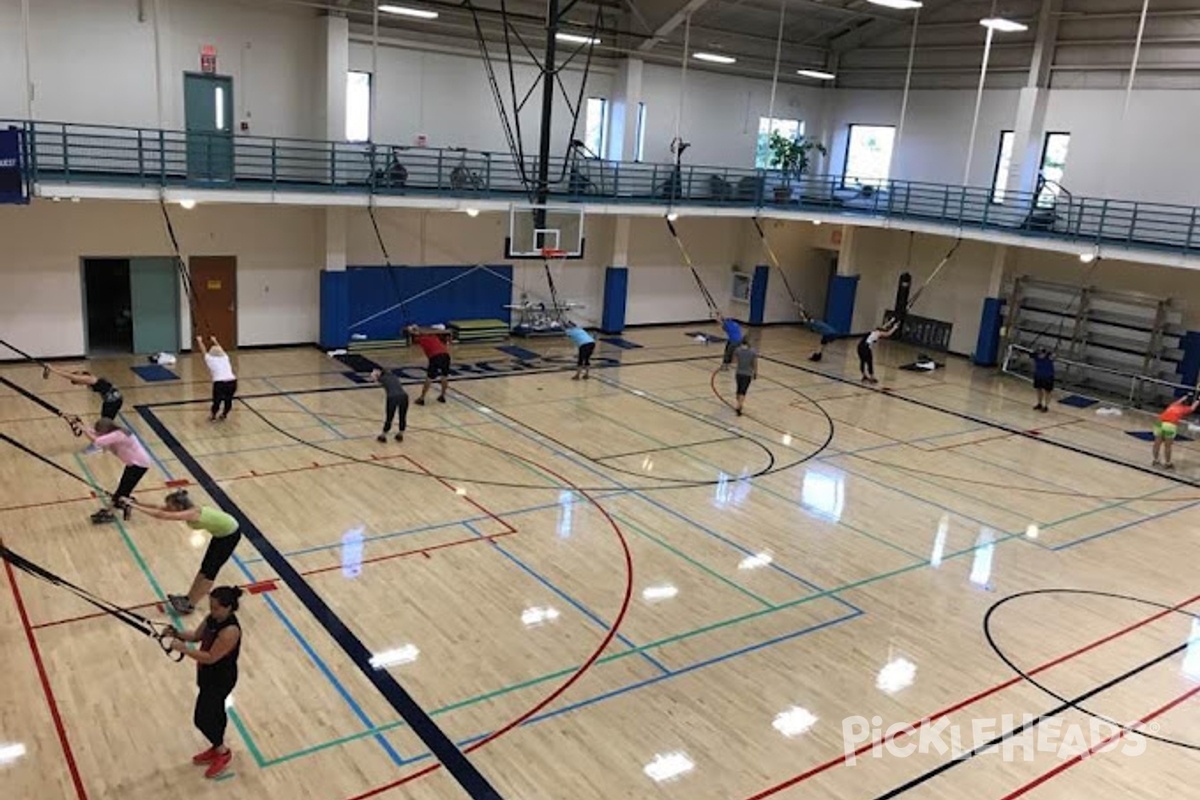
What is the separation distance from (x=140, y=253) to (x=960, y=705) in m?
18.3

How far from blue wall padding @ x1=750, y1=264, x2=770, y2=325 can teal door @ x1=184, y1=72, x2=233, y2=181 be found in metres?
15.8

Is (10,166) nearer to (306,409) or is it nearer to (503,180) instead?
(306,409)

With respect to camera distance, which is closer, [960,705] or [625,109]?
[960,705]

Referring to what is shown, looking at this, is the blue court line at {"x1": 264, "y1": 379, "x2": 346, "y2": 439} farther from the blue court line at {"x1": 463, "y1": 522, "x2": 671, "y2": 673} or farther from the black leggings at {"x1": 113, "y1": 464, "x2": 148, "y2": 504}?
the blue court line at {"x1": 463, "y1": 522, "x2": 671, "y2": 673}

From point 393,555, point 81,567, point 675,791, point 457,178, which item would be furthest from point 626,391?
point 675,791

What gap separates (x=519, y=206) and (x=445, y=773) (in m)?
16.6

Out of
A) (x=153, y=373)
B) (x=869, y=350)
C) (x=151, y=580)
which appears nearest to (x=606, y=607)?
(x=151, y=580)

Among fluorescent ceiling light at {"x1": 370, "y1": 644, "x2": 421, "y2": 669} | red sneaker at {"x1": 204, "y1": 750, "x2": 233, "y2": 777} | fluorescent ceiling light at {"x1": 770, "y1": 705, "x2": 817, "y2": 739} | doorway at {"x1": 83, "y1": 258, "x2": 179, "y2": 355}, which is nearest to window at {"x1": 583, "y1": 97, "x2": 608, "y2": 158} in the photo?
doorway at {"x1": 83, "y1": 258, "x2": 179, "y2": 355}

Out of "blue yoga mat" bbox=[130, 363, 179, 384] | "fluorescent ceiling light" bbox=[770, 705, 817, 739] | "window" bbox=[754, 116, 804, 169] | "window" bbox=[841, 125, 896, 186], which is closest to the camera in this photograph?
"fluorescent ceiling light" bbox=[770, 705, 817, 739]

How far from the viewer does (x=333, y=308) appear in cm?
2233

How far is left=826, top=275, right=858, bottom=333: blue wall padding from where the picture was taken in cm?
2906

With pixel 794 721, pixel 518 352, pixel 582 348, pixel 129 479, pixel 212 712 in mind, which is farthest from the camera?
pixel 518 352

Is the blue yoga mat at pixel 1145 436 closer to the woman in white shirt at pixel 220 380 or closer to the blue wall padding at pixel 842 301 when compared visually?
the blue wall padding at pixel 842 301

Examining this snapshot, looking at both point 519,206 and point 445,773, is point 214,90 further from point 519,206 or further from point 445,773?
point 445,773
